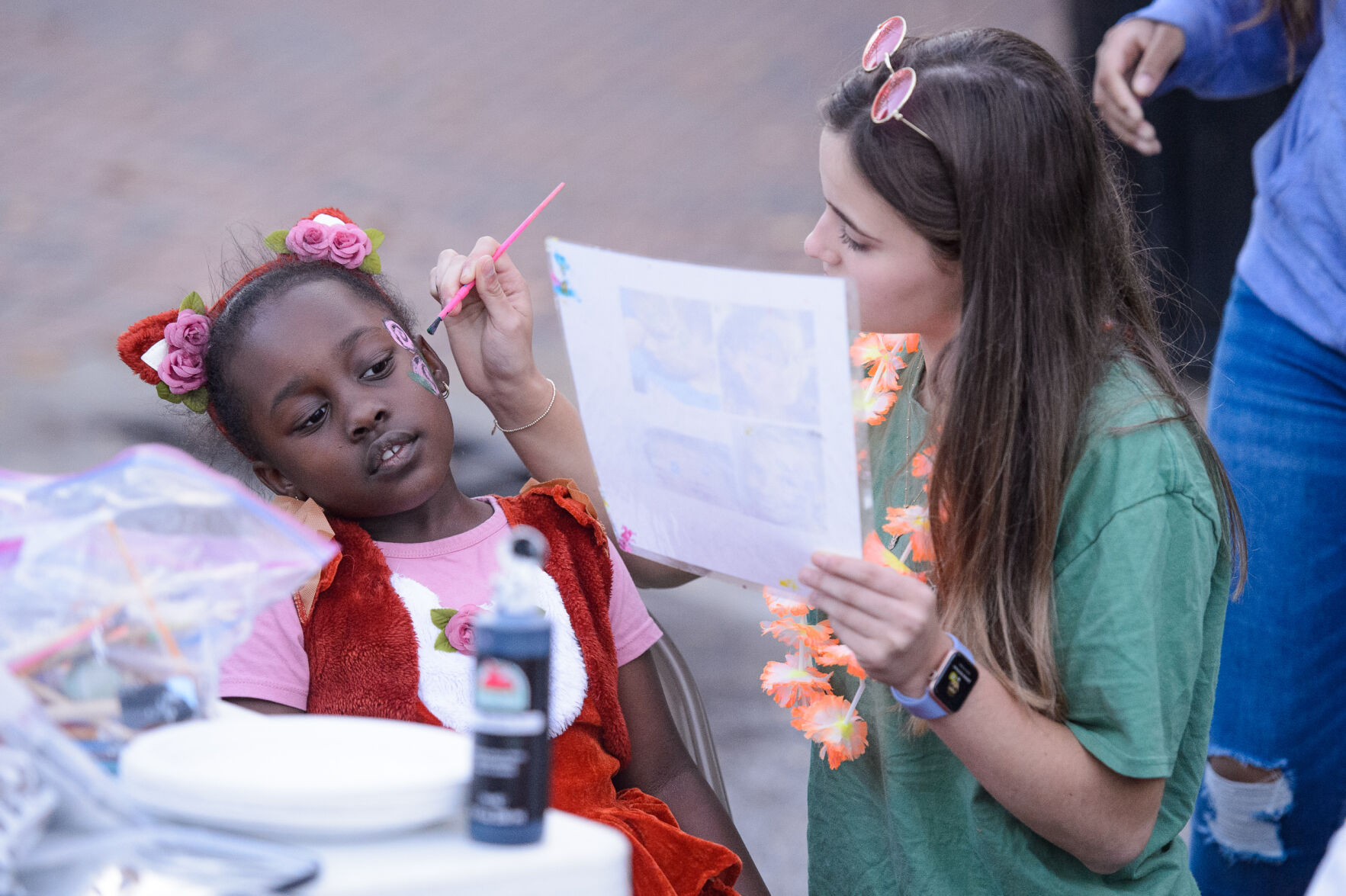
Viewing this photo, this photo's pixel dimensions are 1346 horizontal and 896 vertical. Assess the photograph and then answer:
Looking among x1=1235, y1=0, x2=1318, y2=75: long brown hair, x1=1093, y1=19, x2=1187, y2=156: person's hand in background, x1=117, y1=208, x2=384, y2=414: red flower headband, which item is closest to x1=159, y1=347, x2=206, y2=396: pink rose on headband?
x1=117, y1=208, x2=384, y2=414: red flower headband

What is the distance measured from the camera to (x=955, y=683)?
43.4 inches

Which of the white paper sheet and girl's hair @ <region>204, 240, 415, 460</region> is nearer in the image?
the white paper sheet

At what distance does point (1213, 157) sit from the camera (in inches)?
141

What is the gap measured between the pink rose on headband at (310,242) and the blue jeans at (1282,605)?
1331 mm

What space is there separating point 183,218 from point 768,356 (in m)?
1.99

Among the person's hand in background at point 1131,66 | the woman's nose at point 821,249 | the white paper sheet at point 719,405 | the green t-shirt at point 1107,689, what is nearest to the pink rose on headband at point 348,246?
the white paper sheet at point 719,405

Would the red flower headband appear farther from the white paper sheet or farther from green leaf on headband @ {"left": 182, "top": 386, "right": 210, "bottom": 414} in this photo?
the white paper sheet

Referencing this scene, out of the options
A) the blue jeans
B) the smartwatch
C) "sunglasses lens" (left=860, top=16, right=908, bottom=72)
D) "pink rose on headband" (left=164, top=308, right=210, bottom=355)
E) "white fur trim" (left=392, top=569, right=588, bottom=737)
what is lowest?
the blue jeans

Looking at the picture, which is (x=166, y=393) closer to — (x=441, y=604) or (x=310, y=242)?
(x=310, y=242)

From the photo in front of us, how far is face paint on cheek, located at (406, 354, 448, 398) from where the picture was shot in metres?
1.41

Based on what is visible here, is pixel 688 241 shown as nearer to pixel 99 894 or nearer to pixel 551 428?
pixel 551 428

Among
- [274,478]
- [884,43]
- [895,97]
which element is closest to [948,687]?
[895,97]

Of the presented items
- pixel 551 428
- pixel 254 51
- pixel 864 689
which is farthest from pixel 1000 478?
pixel 254 51

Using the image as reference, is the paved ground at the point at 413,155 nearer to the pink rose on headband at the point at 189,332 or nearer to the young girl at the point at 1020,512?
the pink rose on headband at the point at 189,332
